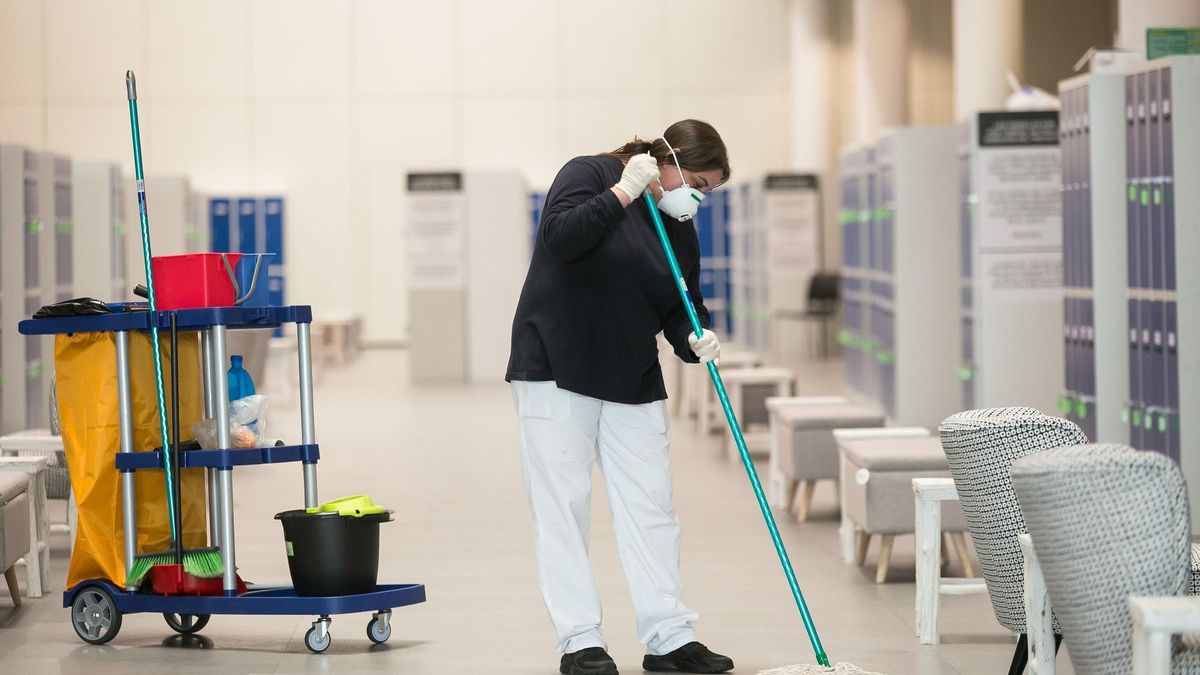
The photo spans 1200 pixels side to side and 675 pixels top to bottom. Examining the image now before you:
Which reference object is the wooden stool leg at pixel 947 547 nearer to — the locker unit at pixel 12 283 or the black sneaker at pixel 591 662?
the black sneaker at pixel 591 662

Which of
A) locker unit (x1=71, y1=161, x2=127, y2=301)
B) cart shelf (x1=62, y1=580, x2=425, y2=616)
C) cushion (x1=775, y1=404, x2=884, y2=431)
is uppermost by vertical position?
locker unit (x1=71, y1=161, x2=127, y2=301)

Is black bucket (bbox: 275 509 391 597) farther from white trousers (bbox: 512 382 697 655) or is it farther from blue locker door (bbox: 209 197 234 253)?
blue locker door (bbox: 209 197 234 253)

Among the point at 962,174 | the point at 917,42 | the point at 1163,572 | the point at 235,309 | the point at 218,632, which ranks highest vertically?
the point at 917,42

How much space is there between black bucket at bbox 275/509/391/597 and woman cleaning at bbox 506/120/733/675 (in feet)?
2.23

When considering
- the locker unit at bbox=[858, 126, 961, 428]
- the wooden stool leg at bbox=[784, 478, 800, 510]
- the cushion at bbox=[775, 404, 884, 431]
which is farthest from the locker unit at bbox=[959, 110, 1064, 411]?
the wooden stool leg at bbox=[784, 478, 800, 510]

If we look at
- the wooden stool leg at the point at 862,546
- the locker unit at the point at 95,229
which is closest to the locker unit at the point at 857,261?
the wooden stool leg at the point at 862,546

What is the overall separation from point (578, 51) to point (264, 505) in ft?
56.9

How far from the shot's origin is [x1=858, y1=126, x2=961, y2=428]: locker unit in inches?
453

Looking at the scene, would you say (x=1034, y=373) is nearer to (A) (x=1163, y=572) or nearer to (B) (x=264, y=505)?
(B) (x=264, y=505)

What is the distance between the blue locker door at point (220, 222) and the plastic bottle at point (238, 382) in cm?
1913

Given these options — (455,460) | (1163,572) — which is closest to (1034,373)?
(455,460)

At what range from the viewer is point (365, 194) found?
2478 cm

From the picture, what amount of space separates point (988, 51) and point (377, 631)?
9.43 meters

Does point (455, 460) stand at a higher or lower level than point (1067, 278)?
lower
